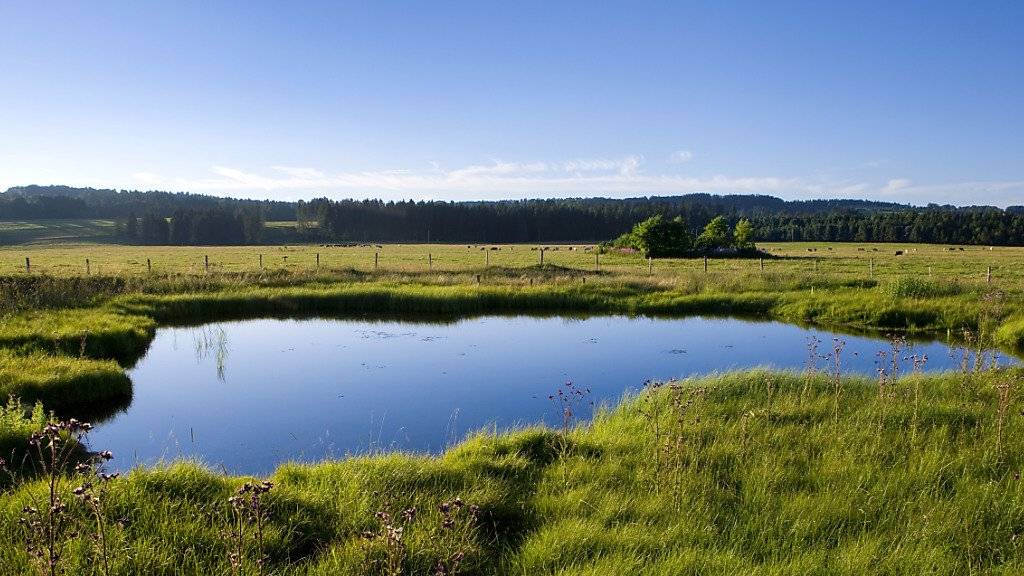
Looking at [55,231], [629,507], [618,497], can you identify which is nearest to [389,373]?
[618,497]

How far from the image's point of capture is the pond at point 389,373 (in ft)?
33.7

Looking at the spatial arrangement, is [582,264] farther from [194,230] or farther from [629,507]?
[194,230]

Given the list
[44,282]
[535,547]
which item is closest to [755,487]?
[535,547]

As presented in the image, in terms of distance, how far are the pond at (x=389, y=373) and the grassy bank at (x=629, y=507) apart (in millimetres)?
2161

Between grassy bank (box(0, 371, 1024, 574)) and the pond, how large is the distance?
2.16 metres

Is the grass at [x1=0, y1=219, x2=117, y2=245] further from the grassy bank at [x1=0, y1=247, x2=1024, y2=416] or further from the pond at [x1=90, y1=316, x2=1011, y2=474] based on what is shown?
the pond at [x1=90, y1=316, x2=1011, y2=474]

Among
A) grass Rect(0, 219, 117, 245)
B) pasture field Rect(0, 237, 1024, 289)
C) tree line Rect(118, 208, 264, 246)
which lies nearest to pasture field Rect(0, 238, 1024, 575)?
pasture field Rect(0, 237, 1024, 289)

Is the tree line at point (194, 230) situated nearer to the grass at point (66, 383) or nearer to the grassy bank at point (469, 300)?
the grassy bank at point (469, 300)

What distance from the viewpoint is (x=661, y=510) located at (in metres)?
5.63

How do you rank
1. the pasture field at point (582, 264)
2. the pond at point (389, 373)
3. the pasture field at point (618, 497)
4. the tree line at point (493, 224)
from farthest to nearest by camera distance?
the tree line at point (493, 224)
the pasture field at point (582, 264)
the pond at point (389, 373)
the pasture field at point (618, 497)

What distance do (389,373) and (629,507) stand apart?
10058 millimetres

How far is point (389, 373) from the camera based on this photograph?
49.3 feet

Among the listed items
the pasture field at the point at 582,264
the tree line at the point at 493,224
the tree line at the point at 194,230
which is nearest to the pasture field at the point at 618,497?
the pasture field at the point at 582,264

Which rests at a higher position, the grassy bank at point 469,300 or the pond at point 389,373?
the grassy bank at point 469,300
